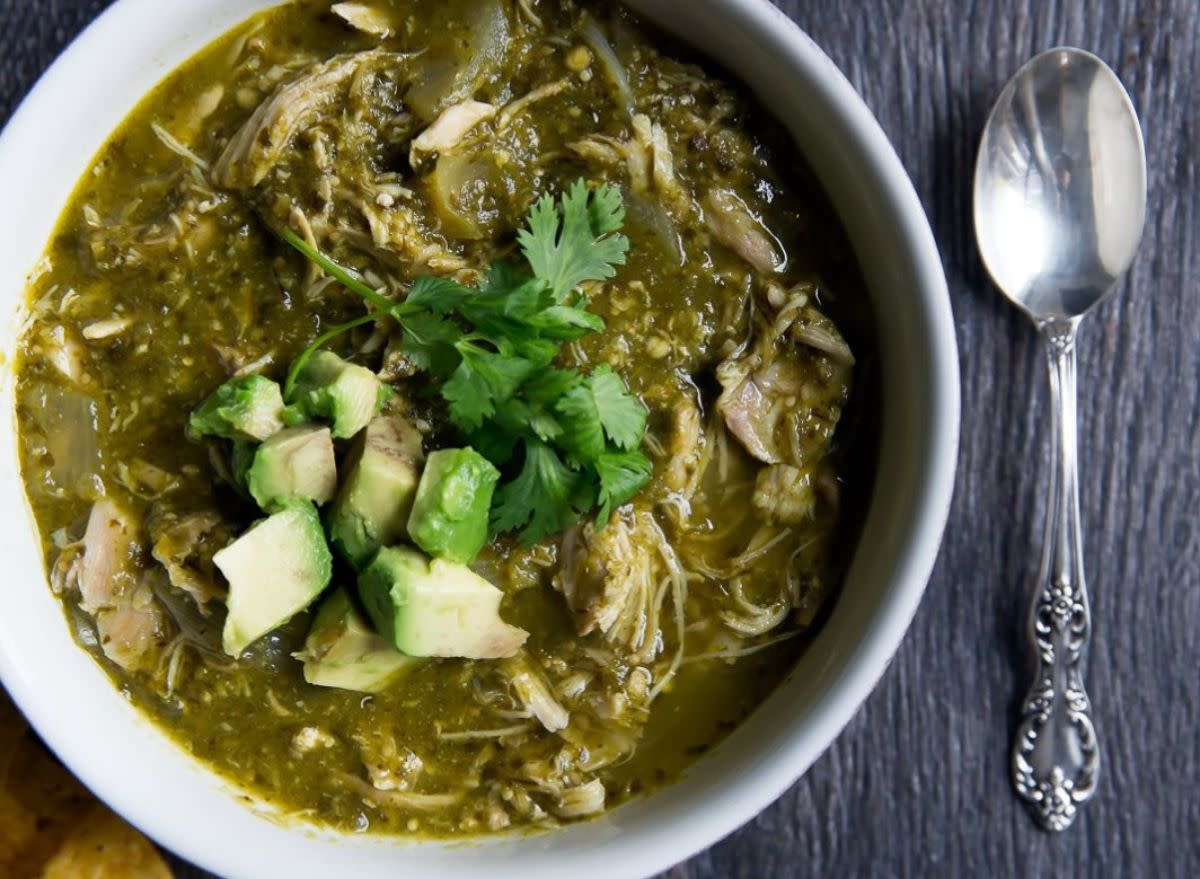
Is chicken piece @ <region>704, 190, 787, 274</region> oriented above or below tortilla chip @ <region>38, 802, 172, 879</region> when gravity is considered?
above

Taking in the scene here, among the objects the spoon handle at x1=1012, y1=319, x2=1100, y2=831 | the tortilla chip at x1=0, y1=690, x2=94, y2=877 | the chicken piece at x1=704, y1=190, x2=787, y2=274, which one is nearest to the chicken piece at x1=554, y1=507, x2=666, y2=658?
the chicken piece at x1=704, y1=190, x2=787, y2=274

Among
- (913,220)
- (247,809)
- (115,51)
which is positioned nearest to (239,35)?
(115,51)

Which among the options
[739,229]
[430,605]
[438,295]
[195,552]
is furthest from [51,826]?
[739,229]

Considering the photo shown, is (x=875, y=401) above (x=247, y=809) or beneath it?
above

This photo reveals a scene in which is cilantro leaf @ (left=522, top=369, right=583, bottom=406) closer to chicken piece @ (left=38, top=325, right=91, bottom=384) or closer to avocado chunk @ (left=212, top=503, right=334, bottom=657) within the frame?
avocado chunk @ (left=212, top=503, right=334, bottom=657)

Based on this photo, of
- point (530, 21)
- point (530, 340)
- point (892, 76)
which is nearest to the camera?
point (530, 340)

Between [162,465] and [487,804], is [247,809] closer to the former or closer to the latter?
[487,804]

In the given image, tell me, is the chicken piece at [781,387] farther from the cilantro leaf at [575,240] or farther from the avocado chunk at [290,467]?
the avocado chunk at [290,467]

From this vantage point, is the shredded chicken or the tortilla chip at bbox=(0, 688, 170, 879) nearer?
the shredded chicken
